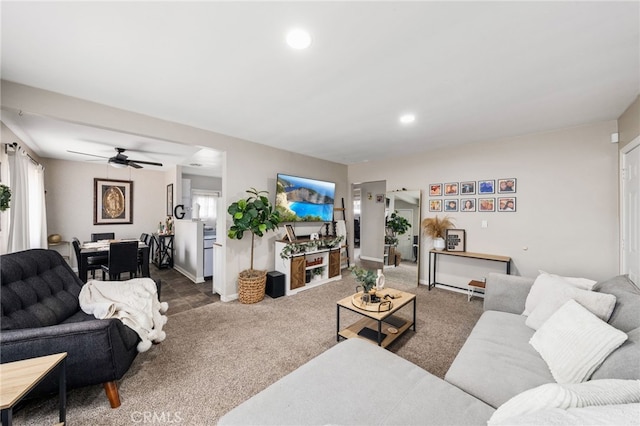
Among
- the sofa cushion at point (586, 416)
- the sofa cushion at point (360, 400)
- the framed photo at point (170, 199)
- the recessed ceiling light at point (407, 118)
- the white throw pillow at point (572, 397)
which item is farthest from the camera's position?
the framed photo at point (170, 199)

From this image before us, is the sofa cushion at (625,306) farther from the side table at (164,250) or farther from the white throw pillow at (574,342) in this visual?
the side table at (164,250)

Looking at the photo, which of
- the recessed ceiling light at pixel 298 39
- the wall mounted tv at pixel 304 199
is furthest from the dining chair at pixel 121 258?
the recessed ceiling light at pixel 298 39

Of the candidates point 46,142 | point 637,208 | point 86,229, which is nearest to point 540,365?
point 637,208

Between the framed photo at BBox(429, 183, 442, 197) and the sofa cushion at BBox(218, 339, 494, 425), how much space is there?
3.59m

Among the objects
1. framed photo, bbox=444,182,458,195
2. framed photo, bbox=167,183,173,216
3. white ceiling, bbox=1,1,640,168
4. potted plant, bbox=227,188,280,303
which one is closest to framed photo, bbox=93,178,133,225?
framed photo, bbox=167,183,173,216

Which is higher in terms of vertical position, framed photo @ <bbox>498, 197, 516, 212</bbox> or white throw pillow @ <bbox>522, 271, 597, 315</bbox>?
framed photo @ <bbox>498, 197, 516, 212</bbox>

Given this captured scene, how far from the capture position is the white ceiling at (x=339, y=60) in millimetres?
1418

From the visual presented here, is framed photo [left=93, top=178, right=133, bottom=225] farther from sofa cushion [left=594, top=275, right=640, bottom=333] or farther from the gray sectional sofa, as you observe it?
sofa cushion [left=594, top=275, right=640, bottom=333]

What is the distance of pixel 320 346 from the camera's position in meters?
2.44

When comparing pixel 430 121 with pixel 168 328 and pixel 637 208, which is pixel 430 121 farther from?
pixel 168 328

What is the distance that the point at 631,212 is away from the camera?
2.64m

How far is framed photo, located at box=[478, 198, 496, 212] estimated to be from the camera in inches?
151

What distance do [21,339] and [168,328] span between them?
1499 mm

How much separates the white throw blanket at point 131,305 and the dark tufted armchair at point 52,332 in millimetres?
104
